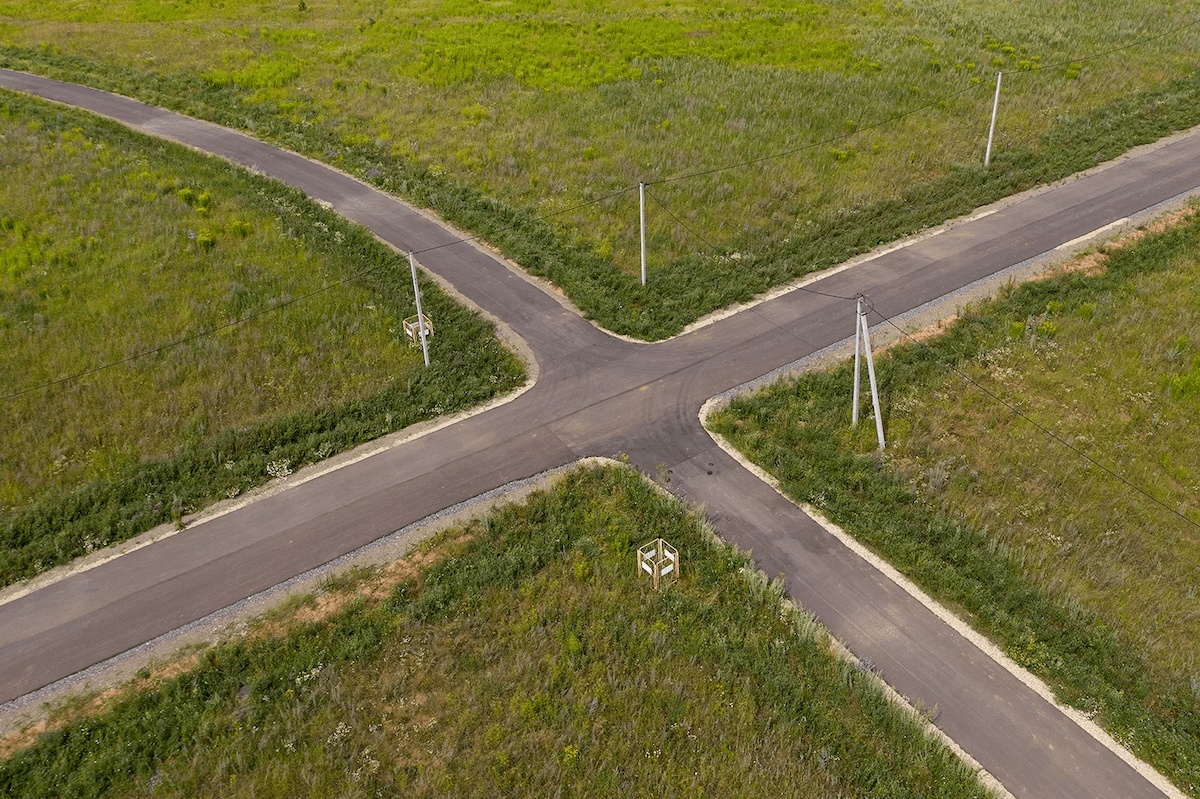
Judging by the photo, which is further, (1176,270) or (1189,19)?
(1189,19)

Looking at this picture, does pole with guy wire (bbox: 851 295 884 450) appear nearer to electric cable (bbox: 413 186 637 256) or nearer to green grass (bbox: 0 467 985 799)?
green grass (bbox: 0 467 985 799)

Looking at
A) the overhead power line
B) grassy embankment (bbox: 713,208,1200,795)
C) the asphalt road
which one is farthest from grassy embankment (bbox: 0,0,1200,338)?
grassy embankment (bbox: 713,208,1200,795)

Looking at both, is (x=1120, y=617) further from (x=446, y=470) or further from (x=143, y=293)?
(x=143, y=293)

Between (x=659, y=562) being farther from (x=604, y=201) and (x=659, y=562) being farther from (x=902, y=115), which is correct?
(x=902, y=115)

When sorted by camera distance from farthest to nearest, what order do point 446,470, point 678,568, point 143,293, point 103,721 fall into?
point 143,293 < point 446,470 < point 678,568 < point 103,721

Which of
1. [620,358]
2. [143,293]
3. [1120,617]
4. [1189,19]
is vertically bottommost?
[1120,617]

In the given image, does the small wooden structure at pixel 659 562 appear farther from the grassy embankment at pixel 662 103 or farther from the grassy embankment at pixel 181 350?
the grassy embankment at pixel 662 103

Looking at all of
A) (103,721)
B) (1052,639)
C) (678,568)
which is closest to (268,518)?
(103,721)

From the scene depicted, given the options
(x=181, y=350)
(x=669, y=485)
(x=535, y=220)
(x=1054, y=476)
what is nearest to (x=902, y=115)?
(x=535, y=220)
